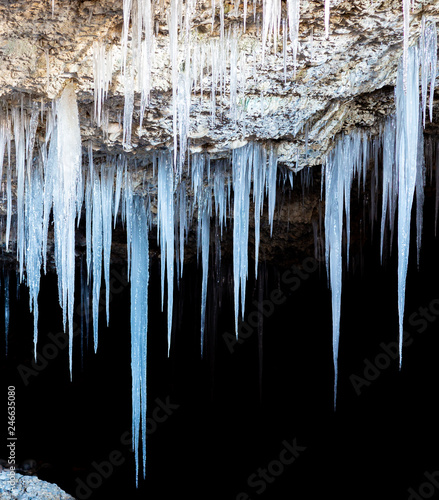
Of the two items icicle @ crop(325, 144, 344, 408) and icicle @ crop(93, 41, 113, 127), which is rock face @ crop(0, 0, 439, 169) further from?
icicle @ crop(325, 144, 344, 408)

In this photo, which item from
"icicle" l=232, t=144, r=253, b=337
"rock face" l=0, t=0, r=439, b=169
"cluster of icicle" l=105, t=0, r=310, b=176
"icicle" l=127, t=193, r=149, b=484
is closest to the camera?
"cluster of icicle" l=105, t=0, r=310, b=176

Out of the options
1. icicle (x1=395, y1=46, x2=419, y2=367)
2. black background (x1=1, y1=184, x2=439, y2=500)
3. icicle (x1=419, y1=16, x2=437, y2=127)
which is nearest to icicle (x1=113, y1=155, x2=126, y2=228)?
icicle (x1=395, y1=46, x2=419, y2=367)

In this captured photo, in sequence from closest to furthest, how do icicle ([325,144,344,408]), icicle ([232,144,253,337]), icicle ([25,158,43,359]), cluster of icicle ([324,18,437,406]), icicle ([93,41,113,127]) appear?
icicle ([93,41,113,127]) → cluster of icicle ([324,18,437,406]) → icicle ([25,158,43,359]) → icicle ([232,144,253,337]) → icicle ([325,144,344,408])

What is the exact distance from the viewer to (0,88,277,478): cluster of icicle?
2596mm

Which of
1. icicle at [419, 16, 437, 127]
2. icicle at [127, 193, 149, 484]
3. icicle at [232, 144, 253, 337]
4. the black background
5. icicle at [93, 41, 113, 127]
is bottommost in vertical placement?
the black background

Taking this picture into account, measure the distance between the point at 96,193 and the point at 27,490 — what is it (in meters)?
2.09

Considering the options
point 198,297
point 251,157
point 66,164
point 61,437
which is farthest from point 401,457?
point 66,164

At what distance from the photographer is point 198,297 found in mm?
6879

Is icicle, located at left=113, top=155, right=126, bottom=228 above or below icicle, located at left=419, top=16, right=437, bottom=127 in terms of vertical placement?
below

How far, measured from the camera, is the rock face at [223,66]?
2.07 meters

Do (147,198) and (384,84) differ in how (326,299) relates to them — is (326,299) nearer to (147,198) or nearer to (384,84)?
(147,198)

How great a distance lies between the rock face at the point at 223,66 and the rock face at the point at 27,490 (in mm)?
2365

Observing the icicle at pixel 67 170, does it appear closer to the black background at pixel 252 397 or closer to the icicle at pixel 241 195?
the icicle at pixel 241 195

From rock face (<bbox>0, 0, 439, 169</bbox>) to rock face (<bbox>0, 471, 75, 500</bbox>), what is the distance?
236 cm
